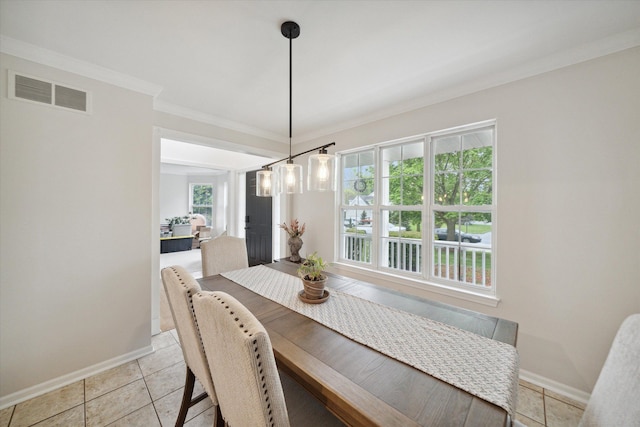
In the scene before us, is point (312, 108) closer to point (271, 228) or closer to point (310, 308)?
point (310, 308)

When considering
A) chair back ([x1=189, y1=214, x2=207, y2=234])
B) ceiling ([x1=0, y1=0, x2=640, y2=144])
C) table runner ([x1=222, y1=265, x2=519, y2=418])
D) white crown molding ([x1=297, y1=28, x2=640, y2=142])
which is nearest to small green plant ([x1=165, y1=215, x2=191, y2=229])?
A: chair back ([x1=189, y1=214, x2=207, y2=234])

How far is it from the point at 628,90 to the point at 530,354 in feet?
6.61

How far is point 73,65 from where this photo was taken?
1.85 metres

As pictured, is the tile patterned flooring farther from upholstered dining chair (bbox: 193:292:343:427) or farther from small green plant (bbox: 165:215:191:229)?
small green plant (bbox: 165:215:191:229)

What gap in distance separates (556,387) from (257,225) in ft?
15.0

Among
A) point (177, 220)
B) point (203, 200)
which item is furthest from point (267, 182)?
point (203, 200)

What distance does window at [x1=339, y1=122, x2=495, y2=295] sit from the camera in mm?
2234

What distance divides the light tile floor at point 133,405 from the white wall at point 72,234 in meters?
0.17

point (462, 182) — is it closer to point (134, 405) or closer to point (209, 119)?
point (209, 119)

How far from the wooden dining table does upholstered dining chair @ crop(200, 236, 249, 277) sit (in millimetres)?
1076

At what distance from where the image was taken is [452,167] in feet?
7.87

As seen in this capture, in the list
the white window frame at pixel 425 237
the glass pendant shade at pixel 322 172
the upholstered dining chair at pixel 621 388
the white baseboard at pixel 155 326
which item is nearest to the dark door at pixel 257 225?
the white window frame at pixel 425 237

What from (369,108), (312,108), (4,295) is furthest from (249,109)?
(4,295)

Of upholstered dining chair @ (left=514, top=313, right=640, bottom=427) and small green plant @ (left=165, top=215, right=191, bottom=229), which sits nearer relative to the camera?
upholstered dining chair @ (left=514, top=313, right=640, bottom=427)
